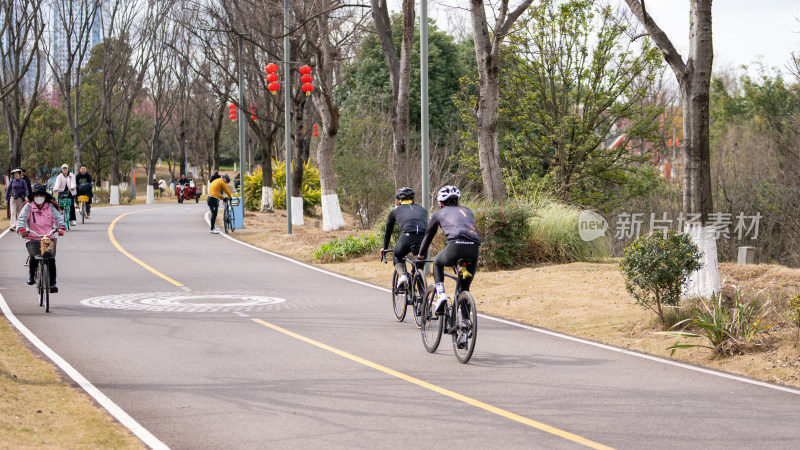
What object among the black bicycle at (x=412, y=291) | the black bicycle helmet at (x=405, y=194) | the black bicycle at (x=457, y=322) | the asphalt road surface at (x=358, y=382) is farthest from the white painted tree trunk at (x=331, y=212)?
the black bicycle at (x=457, y=322)

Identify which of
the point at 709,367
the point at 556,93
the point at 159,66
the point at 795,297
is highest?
the point at 159,66

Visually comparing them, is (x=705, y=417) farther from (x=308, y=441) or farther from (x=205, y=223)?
(x=205, y=223)

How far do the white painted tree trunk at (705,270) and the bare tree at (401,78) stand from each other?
11790 millimetres

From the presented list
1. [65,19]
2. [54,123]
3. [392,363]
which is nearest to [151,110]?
[54,123]

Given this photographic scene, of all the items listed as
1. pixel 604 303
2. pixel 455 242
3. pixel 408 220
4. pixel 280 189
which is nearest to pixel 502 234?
pixel 604 303

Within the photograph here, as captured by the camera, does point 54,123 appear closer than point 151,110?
Yes

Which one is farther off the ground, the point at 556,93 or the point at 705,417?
the point at 556,93

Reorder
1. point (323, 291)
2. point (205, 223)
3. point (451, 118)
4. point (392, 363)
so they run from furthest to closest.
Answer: point (451, 118), point (205, 223), point (323, 291), point (392, 363)

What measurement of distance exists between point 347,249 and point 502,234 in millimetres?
4559

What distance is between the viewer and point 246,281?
17.3 m

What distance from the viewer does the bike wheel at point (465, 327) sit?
934cm

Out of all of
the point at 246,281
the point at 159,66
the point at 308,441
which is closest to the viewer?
the point at 308,441

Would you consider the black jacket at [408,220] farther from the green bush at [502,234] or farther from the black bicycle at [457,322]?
the green bush at [502,234]

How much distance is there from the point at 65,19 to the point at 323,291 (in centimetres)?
3426
